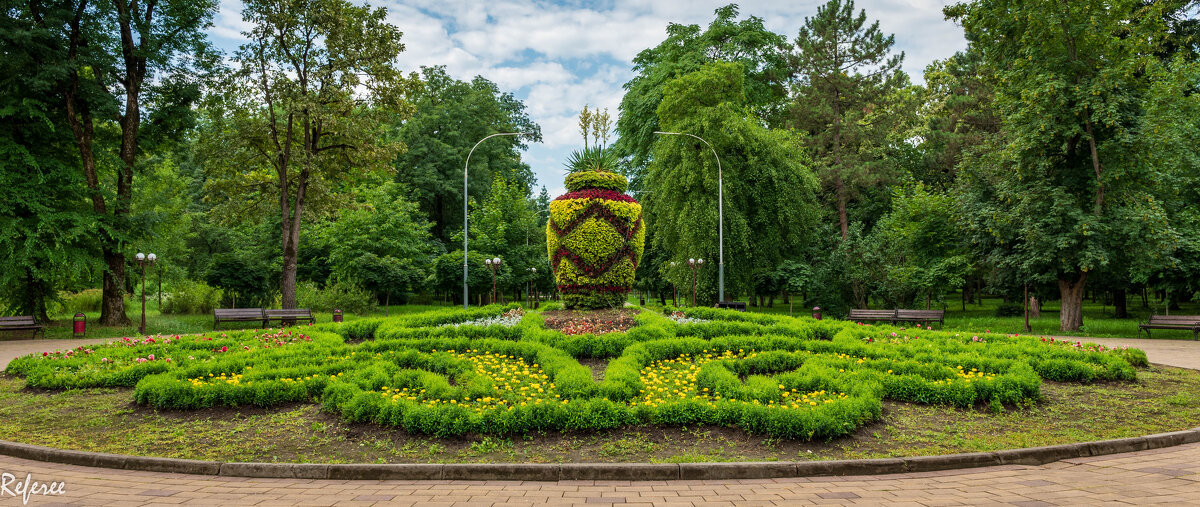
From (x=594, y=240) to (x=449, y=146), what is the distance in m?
29.0

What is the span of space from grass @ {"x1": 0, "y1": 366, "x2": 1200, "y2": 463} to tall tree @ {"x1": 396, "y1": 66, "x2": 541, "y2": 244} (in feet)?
110

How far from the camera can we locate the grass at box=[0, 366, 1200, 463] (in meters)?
5.98

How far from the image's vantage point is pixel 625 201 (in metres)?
15.0

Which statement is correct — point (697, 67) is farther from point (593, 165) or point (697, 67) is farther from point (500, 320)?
point (500, 320)

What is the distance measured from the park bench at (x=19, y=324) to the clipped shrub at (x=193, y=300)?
924cm

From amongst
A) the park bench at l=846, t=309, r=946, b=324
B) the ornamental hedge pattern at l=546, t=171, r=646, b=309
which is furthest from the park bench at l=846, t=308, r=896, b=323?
the ornamental hedge pattern at l=546, t=171, r=646, b=309

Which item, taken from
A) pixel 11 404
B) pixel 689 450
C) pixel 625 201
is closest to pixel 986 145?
pixel 625 201

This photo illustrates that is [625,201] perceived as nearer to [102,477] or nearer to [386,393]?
[386,393]

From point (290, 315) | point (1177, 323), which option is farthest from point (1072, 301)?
point (290, 315)

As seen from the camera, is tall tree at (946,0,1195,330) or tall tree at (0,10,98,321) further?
tall tree at (0,10,98,321)

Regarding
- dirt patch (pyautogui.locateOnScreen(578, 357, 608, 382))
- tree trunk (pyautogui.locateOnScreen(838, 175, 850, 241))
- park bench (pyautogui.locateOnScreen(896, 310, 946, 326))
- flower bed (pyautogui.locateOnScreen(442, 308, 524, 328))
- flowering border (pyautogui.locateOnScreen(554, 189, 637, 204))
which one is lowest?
dirt patch (pyautogui.locateOnScreen(578, 357, 608, 382))

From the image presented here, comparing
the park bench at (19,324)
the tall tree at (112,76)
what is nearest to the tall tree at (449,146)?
the tall tree at (112,76)

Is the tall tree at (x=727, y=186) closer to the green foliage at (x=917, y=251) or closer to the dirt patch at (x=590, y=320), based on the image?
the green foliage at (x=917, y=251)

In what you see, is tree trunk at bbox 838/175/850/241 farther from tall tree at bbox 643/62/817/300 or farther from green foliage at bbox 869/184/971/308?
tall tree at bbox 643/62/817/300
